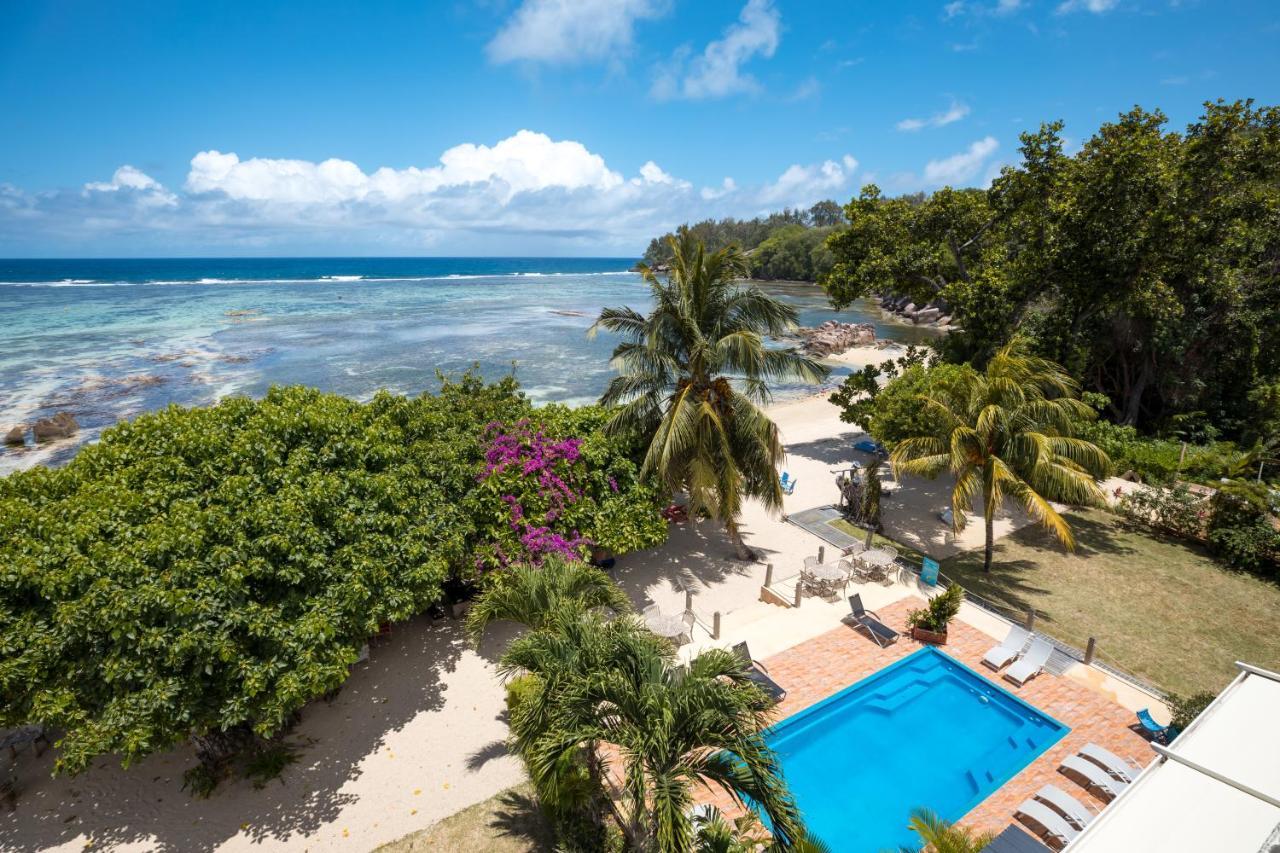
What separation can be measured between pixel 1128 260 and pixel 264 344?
5630cm

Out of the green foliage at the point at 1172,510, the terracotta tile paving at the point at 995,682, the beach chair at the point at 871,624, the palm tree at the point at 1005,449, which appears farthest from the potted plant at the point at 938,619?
the green foliage at the point at 1172,510

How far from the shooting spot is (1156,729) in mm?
9023

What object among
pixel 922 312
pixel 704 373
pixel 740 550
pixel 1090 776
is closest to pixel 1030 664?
pixel 1090 776

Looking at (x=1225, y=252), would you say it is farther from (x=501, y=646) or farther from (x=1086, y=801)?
(x=501, y=646)

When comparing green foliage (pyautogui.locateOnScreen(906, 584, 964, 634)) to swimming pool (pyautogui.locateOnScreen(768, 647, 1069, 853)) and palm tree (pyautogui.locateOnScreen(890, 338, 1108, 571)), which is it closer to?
swimming pool (pyautogui.locateOnScreen(768, 647, 1069, 853))

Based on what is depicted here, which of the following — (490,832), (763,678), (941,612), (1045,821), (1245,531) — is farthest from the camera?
(1245,531)

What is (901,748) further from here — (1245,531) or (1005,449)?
(1245,531)

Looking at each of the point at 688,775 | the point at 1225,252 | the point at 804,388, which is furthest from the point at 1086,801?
the point at 804,388

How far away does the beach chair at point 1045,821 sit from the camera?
721 centimetres

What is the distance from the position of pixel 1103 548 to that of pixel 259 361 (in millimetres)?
49125

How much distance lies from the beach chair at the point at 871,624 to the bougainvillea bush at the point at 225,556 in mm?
5887

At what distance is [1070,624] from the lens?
12.1 m

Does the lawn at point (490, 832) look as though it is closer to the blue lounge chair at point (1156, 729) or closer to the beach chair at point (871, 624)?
the beach chair at point (871, 624)

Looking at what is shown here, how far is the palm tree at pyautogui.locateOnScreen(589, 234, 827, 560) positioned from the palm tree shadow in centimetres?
620
